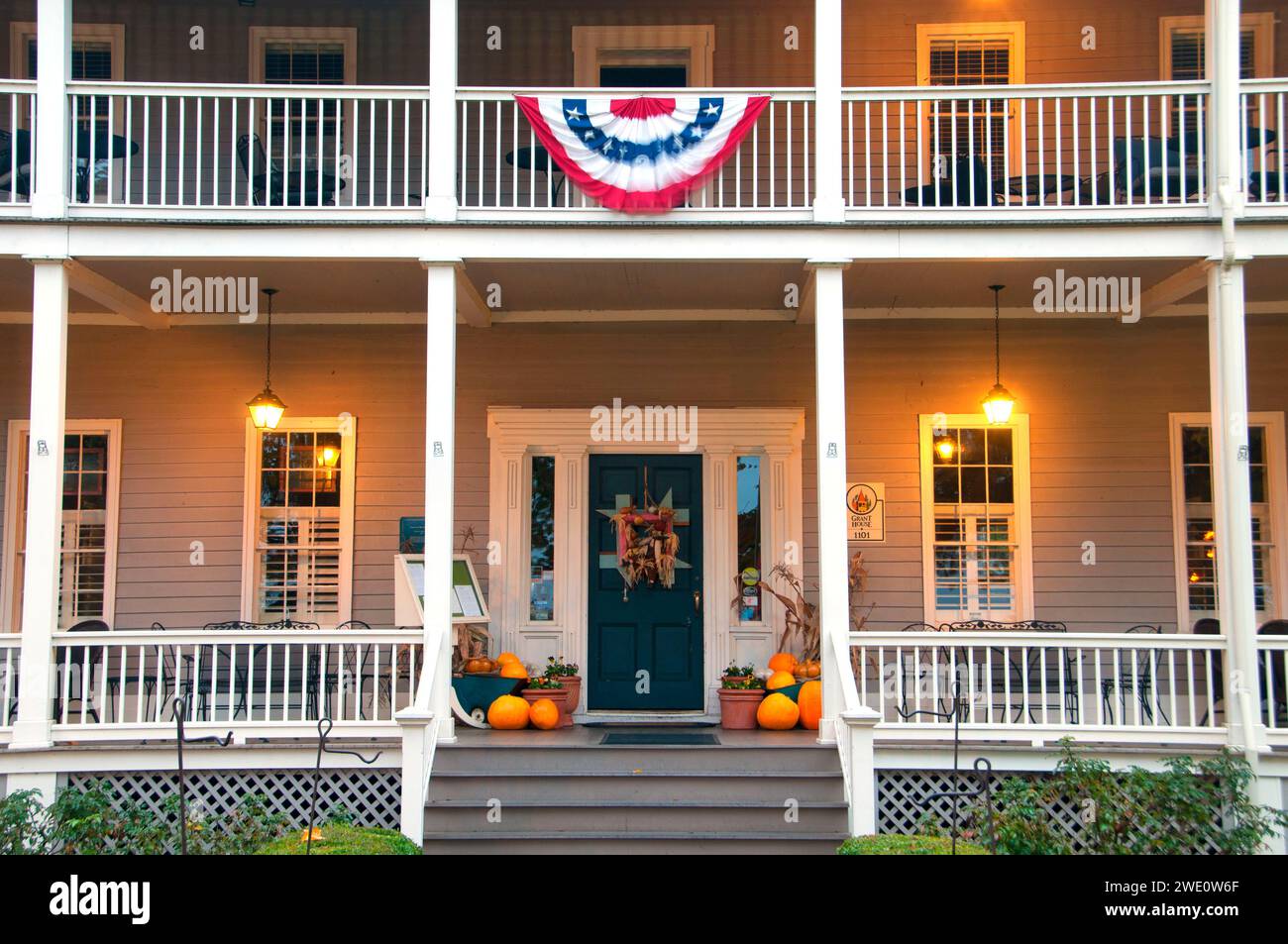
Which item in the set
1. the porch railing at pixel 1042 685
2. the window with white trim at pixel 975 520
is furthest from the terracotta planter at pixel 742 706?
the window with white trim at pixel 975 520

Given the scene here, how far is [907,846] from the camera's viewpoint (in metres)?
6.86

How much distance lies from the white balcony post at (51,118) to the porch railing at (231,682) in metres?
3.23

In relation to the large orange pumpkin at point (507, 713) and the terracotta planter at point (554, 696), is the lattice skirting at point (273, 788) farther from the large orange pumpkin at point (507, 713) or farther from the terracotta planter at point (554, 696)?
the terracotta planter at point (554, 696)

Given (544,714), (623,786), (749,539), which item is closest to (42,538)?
(544,714)

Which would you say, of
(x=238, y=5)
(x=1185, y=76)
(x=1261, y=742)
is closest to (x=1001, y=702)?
(x=1261, y=742)

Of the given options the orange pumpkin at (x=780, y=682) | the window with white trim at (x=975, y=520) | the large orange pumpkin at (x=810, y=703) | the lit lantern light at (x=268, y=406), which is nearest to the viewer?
the large orange pumpkin at (x=810, y=703)

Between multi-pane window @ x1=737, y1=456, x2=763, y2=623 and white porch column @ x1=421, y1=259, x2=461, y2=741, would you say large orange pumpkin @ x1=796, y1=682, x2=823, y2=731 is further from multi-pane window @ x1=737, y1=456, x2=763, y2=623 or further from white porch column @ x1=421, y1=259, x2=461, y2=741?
white porch column @ x1=421, y1=259, x2=461, y2=741

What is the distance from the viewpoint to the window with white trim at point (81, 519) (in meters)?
11.1

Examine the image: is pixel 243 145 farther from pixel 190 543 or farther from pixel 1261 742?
pixel 1261 742

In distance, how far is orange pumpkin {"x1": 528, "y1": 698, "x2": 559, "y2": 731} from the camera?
9.74 metres

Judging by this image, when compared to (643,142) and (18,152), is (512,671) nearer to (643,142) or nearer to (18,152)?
(643,142)

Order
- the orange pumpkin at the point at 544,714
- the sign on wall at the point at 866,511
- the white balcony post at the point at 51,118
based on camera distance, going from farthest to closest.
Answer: the sign on wall at the point at 866,511
the orange pumpkin at the point at 544,714
the white balcony post at the point at 51,118

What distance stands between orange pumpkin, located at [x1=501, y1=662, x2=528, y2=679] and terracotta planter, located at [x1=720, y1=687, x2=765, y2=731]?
1.76 metres

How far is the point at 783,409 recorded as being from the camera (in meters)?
11.2
